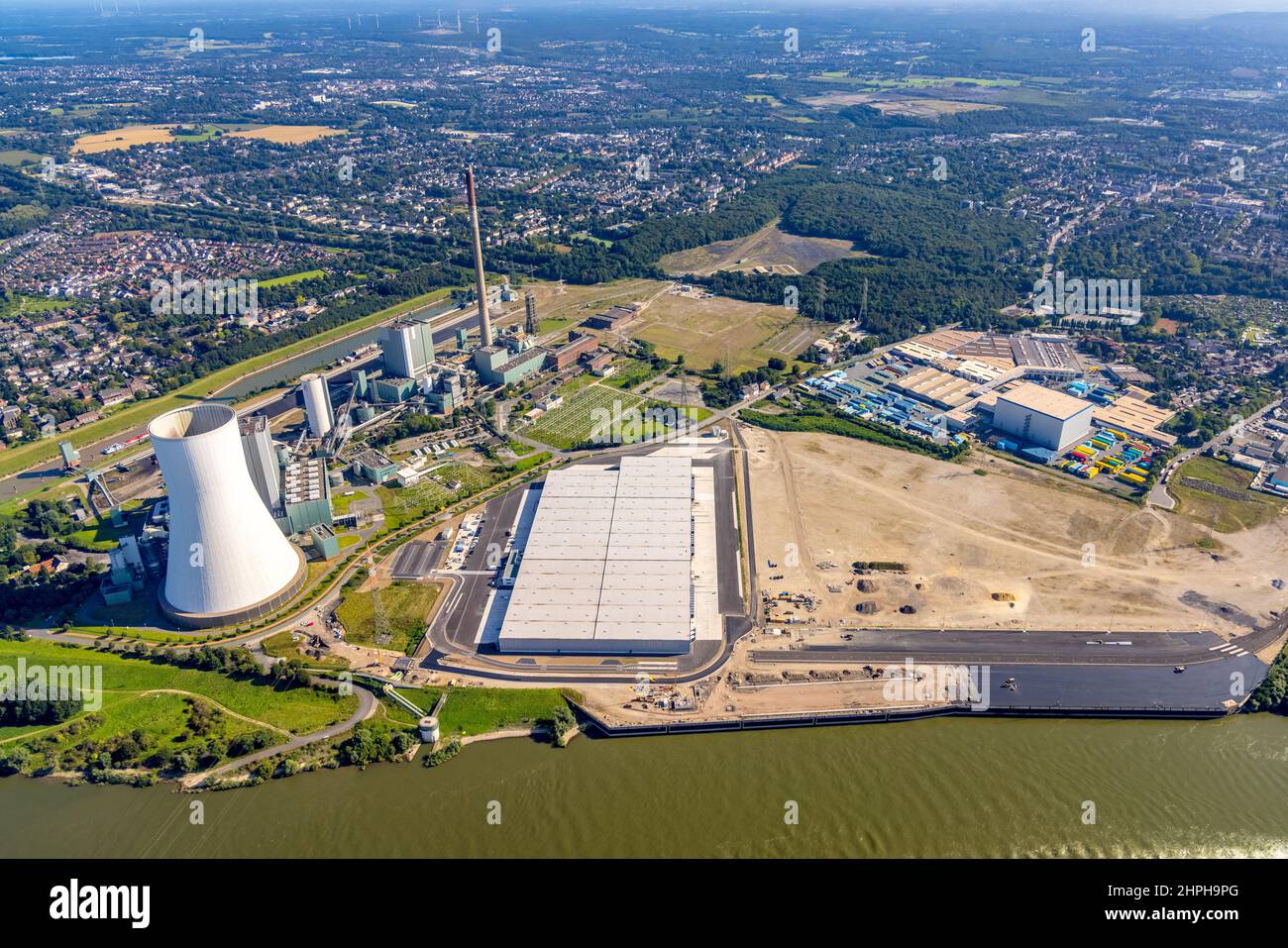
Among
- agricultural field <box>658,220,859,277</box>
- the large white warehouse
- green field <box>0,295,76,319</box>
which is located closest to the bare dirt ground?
the large white warehouse

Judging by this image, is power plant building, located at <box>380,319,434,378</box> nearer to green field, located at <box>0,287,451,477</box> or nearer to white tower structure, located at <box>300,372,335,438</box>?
white tower structure, located at <box>300,372,335,438</box>

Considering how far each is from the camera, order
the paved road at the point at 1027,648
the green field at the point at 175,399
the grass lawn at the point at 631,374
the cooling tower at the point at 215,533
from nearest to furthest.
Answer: the cooling tower at the point at 215,533 → the paved road at the point at 1027,648 → the green field at the point at 175,399 → the grass lawn at the point at 631,374

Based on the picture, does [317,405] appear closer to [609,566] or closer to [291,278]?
[609,566]

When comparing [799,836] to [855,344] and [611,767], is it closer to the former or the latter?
[611,767]

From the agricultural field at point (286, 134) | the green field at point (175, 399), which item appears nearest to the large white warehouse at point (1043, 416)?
the green field at point (175, 399)

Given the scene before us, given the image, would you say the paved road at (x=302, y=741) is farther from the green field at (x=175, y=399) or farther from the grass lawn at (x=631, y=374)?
the grass lawn at (x=631, y=374)

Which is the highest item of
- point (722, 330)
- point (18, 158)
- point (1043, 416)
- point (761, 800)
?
point (18, 158)

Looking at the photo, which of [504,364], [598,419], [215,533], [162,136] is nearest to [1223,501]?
[598,419]
